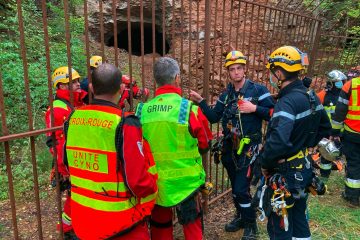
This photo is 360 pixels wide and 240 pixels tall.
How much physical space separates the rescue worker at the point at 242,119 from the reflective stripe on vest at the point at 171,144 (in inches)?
40.5

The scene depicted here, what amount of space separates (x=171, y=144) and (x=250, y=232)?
1.95 m

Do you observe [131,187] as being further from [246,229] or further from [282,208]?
[246,229]

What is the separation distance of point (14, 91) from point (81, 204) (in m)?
4.47

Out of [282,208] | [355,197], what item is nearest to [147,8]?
[355,197]

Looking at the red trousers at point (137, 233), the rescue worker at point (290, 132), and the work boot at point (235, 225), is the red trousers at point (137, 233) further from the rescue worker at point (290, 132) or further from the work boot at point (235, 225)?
the work boot at point (235, 225)

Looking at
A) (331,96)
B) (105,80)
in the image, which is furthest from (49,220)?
(331,96)

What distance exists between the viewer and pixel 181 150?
291 centimetres

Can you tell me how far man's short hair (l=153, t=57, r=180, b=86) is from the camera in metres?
2.87

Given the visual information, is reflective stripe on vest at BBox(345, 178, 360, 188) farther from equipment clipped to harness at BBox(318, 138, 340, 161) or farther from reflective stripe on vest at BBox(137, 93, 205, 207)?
reflective stripe on vest at BBox(137, 93, 205, 207)

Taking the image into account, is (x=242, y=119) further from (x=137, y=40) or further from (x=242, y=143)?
(x=137, y=40)

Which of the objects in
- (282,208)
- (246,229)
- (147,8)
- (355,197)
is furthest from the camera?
(147,8)

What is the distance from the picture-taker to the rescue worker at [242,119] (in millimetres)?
3865

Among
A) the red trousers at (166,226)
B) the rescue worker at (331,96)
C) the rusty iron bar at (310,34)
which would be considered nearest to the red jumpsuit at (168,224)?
the red trousers at (166,226)

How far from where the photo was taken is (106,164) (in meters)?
2.28
